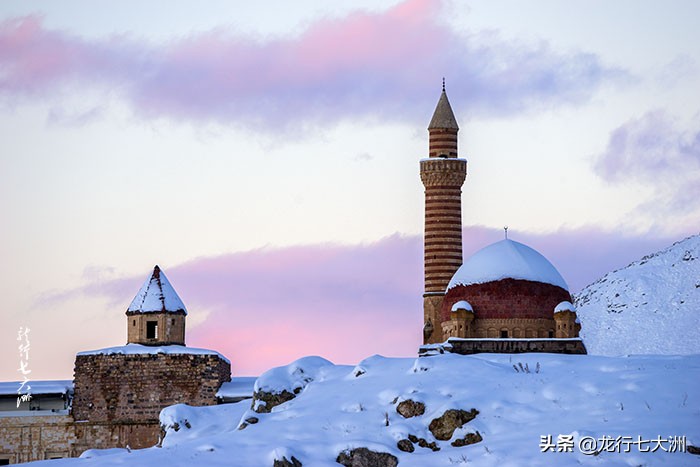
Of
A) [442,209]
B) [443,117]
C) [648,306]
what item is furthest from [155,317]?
[648,306]

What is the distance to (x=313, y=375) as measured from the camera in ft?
116

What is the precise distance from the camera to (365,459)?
2797 centimetres

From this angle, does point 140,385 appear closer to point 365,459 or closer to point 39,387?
point 39,387

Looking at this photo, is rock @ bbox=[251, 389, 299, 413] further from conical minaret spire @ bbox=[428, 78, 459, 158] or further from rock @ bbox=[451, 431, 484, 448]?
conical minaret spire @ bbox=[428, 78, 459, 158]

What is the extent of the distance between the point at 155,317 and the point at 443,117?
14.0m

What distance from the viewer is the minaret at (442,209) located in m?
53.4

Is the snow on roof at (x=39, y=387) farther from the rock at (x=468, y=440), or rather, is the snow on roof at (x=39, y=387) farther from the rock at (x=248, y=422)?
the rock at (x=468, y=440)

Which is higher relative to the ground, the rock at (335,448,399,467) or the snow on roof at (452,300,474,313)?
the snow on roof at (452,300,474,313)

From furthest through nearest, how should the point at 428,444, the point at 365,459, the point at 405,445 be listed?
the point at 428,444 < the point at 405,445 < the point at 365,459

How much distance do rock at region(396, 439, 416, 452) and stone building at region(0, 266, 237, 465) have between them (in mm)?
22444

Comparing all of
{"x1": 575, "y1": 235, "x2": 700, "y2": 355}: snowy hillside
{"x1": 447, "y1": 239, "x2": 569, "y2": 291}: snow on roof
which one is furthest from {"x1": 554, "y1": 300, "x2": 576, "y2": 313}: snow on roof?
{"x1": 575, "y1": 235, "x2": 700, "y2": 355}: snowy hillside

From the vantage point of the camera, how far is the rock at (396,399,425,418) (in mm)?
30422

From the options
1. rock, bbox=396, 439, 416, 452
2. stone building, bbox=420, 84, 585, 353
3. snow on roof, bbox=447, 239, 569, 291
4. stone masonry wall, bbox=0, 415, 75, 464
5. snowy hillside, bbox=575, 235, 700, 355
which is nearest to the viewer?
rock, bbox=396, 439, 416, 452

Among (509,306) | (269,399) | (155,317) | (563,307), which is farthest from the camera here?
(155,317)
